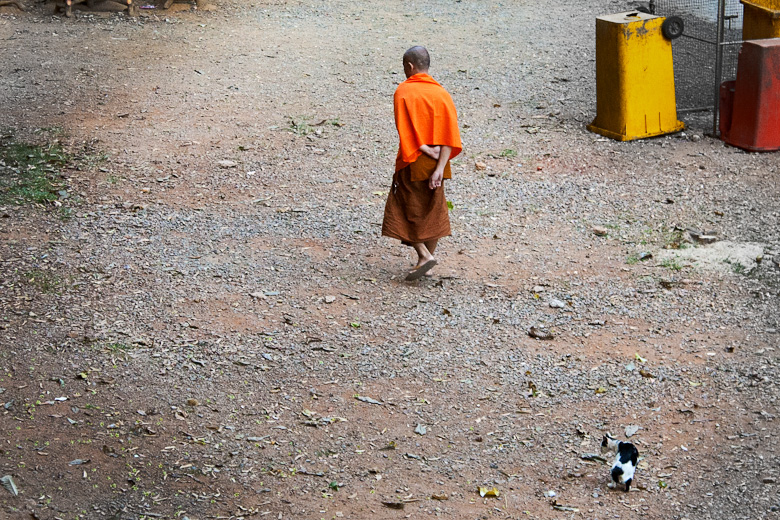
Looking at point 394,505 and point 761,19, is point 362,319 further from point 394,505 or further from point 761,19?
point 761,19

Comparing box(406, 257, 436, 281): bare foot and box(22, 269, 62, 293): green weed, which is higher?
box(22, 269, 62, 293): green weed

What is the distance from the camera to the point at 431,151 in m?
6.22

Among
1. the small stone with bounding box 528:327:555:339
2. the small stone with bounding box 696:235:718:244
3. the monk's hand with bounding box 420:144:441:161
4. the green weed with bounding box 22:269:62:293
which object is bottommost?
the small stone with bounding box 528:327:555:339

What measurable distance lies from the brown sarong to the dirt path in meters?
0.42

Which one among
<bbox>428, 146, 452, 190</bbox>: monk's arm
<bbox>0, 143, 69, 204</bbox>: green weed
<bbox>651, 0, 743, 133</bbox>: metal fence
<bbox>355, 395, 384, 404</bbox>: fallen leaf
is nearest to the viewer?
<bbox>355, 395, 384, 404</bbox>: fallen leaf

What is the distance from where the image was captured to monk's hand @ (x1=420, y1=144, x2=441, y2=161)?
20.3 feet

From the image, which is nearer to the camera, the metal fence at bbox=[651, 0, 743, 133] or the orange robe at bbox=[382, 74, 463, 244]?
the orange robe at bbox=[382, 74, 463, 244]

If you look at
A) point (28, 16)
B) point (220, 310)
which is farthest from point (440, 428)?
point (28, 16)

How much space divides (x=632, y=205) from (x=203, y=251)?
392 cm

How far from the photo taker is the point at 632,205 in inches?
310

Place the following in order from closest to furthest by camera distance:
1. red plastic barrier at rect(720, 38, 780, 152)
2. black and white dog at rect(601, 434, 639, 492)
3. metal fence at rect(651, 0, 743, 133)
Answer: black and white dog at rect(601, 434, 639, 492) → red plastic barrier at rect(720, 38, 780, 152) → metal fence at rect(651, 0, 743, 133)

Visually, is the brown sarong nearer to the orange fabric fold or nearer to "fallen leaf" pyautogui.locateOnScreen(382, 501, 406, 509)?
the orange fabric fold

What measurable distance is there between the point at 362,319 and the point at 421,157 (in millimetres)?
1273

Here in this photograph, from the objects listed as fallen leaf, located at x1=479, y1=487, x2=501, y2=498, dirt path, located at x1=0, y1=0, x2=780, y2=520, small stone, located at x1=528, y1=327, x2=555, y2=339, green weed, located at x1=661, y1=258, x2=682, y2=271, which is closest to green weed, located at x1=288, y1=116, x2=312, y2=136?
dirt path, located at x1=0, y1=0, x2=780, y2=520
